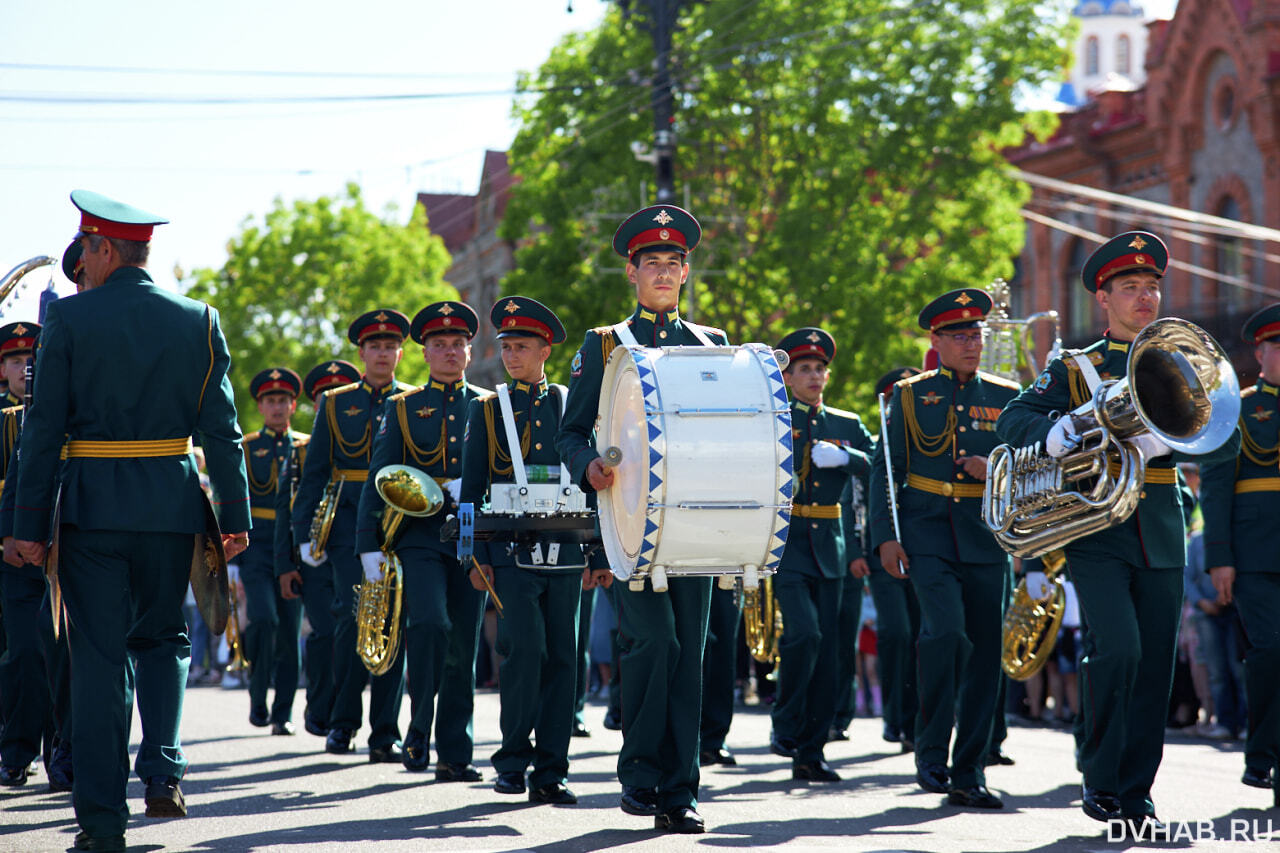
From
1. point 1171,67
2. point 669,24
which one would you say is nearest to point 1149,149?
point 1171,67

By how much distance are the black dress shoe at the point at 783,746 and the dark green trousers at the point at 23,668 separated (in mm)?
4475

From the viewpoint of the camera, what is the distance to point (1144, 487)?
809cm

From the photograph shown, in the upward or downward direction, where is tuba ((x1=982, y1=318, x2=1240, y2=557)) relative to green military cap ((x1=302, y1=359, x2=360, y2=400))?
downward

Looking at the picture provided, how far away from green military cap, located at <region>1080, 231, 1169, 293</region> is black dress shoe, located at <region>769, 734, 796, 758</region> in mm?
4165

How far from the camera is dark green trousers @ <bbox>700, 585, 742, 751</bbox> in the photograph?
10.9 metres

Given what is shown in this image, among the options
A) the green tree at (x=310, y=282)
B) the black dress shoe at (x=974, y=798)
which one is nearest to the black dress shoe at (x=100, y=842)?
the black dress shoe at (x=974, y=798)

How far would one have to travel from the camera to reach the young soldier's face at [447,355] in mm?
10766

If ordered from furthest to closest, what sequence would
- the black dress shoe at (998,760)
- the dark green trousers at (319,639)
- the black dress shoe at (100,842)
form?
the dark green trousers at (319,639), the black dress shoe at (998,760), the black dress shoe at (100,842)

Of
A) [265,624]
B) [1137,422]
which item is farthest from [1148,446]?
[265,624]

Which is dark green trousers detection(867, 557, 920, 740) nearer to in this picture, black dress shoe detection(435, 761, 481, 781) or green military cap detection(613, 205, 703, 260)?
black dress shoe detection(435, 761, 481, 781)

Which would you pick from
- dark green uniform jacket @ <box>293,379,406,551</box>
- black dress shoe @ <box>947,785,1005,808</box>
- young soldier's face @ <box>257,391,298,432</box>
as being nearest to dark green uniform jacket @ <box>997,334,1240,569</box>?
black dress shoe @ <box>947,785,1005,808</box>

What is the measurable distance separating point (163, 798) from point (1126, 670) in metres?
4.19

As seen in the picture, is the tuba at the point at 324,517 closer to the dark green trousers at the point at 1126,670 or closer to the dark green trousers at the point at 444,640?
the dark green trousers at the point at 444,640

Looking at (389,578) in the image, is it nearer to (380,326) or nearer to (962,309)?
(380,326)
